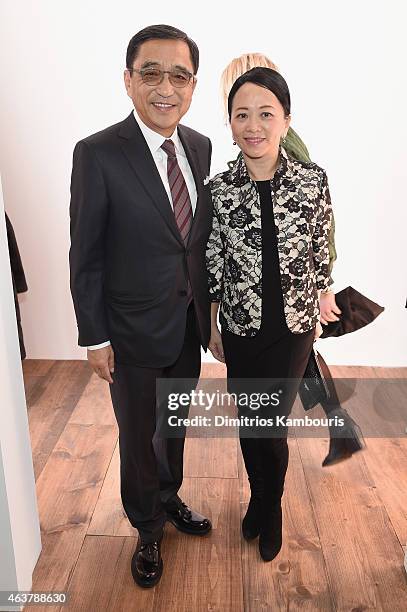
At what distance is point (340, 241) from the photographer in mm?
3594

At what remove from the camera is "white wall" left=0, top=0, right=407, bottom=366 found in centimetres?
323

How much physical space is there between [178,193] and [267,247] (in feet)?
1.05

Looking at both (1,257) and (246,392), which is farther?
(246,392)

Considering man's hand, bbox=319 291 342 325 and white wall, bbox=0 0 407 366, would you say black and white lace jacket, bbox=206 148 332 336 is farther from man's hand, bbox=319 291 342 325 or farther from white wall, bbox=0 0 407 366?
white wall, bbox=0 0 407 366

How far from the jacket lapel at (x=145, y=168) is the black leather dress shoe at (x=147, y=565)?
1114 mm

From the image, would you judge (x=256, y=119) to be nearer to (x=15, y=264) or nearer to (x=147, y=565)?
(x=147, y=565)

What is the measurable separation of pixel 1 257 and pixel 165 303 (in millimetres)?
520

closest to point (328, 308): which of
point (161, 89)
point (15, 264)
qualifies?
point (161, 89)

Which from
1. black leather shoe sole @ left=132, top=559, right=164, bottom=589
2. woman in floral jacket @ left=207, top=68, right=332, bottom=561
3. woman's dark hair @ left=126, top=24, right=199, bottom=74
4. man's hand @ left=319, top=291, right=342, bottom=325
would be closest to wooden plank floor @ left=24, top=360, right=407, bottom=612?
black leather shoe sole @ left=132, top=559, right=164, bottom=589

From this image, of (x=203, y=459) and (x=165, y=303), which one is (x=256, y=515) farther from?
(x=165, y=303)

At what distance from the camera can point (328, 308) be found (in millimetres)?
2049

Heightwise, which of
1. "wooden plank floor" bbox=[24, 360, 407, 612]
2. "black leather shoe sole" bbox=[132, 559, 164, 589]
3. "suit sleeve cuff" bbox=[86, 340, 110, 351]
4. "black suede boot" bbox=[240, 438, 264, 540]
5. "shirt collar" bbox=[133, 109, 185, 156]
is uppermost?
"shirt collar" bbox=[133, 109, 185, 156]

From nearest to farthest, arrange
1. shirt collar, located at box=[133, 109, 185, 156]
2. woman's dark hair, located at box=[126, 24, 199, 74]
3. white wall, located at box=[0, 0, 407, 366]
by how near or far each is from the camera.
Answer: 1. woman's dark hair, located at box=[126, 24, 199, 74]
2. shirt collar, located at box=[133, 109, 185, 156]
3. white wall, located at box=[0, 0, 407, 366]

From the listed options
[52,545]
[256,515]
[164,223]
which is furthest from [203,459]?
[164,223]
